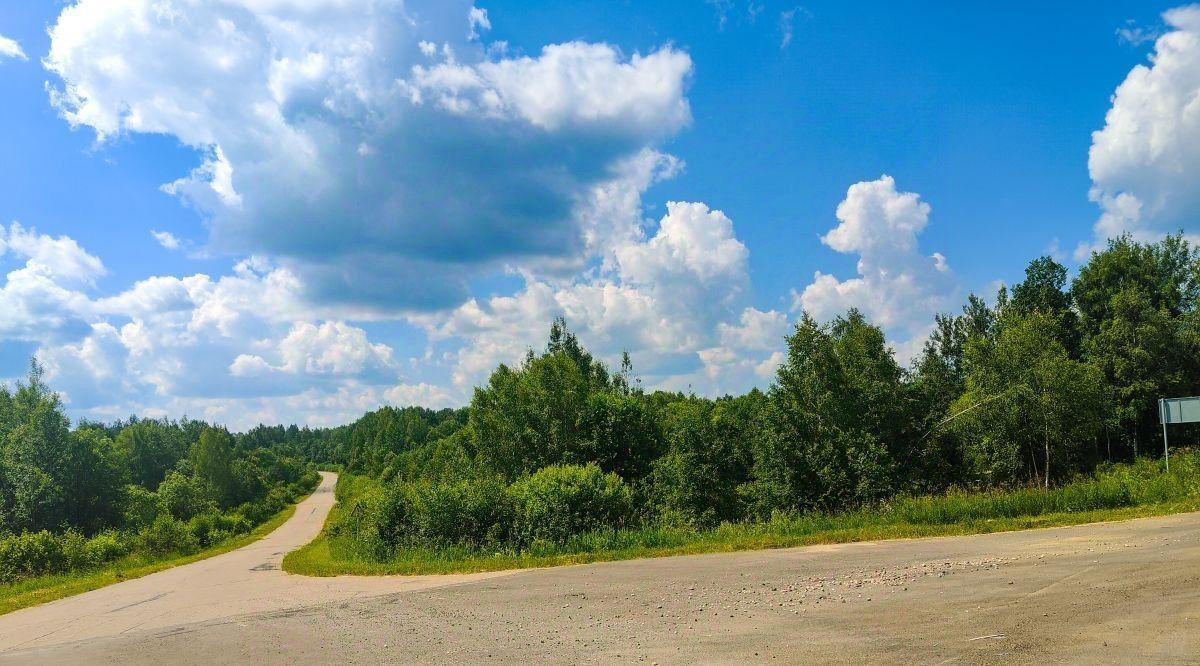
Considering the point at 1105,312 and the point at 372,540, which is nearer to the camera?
the point at 372,540

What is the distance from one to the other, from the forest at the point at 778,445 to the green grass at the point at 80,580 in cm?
156

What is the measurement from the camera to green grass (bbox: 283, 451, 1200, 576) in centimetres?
1878

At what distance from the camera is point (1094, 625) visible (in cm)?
873

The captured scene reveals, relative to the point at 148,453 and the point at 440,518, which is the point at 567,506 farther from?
the point at 148,453

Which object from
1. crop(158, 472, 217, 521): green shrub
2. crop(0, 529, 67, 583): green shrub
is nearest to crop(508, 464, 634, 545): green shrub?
crop(0, 529, 67, 583): green shrub

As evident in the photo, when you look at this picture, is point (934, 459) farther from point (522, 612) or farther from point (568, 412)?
point (522, 612)

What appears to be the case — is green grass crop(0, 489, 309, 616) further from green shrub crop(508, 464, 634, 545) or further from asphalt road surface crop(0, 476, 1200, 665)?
green shrub crop(508, 464, 634, 545)

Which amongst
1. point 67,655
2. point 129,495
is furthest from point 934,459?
point 129,495

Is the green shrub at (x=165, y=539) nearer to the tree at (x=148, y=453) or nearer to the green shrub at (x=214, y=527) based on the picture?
the green shrub at (x=214, y=527)

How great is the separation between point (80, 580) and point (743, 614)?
30672 millimetres

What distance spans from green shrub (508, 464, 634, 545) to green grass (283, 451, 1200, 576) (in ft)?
3.12

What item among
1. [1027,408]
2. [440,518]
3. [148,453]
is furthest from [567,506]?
[148,453]

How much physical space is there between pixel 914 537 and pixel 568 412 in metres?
26.1

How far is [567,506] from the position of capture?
23.0 metres
